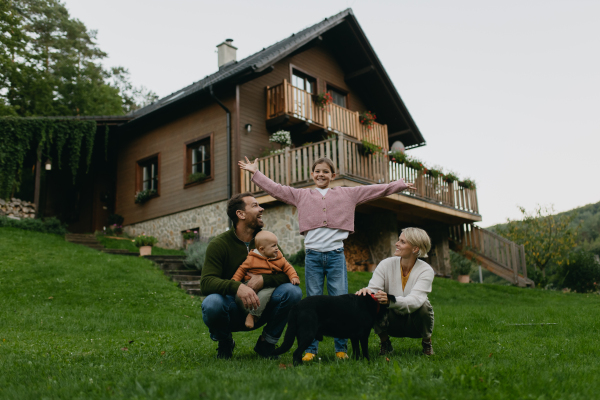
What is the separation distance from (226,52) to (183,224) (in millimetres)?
6724

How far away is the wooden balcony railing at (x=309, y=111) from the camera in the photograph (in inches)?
556

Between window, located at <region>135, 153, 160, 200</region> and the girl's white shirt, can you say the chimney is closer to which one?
window, located at <region>135, 153, 160, 200</region>

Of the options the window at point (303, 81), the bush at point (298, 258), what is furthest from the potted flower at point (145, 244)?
the window at point (303, 81)

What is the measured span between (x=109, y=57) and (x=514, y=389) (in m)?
35.6

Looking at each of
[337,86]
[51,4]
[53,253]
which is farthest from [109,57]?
[53,253]

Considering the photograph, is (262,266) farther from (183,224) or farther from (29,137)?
(29,137)

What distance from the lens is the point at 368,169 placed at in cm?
1230

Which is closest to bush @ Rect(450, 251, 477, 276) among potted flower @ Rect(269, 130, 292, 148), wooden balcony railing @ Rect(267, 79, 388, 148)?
wooden balcony railing @ Rect(267, 79, 388, 148)

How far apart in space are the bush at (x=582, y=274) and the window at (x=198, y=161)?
11985mm

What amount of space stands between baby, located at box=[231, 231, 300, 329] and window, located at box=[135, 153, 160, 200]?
13.1 meters

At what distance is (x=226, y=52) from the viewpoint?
1811 cm

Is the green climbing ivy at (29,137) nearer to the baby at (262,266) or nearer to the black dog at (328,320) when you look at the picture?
the baby at (262,266)

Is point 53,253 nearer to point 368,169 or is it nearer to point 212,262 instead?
point 368,169

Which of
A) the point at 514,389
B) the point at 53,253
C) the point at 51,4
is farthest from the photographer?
the point at 51,4
